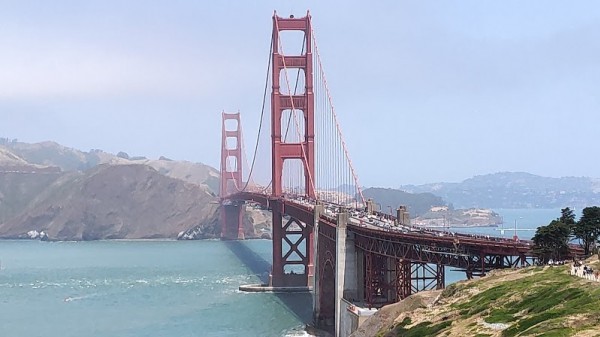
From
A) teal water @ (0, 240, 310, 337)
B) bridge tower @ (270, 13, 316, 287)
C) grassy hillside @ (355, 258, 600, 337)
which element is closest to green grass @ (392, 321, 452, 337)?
grassy hillside @ (355, 258, 600, 337)

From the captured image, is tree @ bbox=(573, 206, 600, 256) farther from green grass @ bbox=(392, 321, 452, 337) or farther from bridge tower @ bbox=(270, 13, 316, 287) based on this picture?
bridge tower @ bbox=(270, 13, 316, 287)

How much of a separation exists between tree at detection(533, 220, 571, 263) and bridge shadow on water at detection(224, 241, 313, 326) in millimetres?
26201

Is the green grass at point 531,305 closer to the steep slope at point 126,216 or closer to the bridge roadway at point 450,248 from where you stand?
the bridge roadway at point 450,248

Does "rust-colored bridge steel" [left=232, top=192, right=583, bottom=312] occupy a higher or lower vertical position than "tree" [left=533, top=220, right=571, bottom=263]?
lower

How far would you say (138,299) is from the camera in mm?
76000

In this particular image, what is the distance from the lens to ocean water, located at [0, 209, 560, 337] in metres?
60.5

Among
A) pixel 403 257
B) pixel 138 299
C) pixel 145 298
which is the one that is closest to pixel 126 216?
pixel 145 298

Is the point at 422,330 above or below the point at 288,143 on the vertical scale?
below

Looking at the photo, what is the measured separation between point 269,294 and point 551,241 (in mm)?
43875

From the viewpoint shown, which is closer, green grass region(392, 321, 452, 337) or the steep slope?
green grass region(392, 321, 452, 337)

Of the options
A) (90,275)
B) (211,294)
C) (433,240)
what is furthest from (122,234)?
(433,240)

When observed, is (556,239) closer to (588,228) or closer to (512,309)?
(588,228)

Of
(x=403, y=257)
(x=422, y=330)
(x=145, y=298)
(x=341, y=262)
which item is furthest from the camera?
(x=145, y=298)

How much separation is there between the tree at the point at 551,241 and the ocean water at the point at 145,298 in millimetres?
23796
